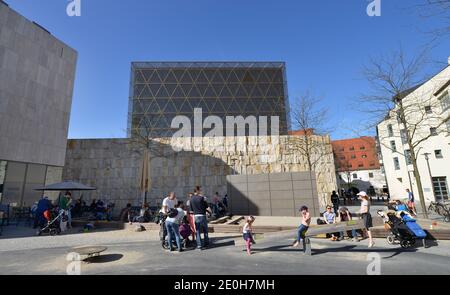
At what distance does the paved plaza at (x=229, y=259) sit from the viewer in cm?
486

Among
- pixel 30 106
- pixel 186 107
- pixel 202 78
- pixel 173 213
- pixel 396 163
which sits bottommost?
pixel 173 213

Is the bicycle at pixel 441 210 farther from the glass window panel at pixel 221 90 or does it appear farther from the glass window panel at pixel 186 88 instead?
the glass window panel at pixel 186 88

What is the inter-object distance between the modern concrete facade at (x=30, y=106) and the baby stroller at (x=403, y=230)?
22.9m

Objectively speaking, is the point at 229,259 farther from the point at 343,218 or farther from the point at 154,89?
the point at 154,89

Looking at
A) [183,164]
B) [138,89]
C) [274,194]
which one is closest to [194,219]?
[274,194]

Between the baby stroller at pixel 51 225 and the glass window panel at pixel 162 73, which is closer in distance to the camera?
the baby stroller at pixel 51 225

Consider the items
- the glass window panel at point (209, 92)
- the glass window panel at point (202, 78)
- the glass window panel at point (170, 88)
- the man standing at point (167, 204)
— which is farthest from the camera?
the glass window panel at point (202, 78)

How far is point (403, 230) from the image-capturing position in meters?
6.79

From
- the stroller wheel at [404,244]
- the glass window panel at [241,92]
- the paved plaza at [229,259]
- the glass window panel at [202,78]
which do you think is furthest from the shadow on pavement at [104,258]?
the glass window panel at [202,78]

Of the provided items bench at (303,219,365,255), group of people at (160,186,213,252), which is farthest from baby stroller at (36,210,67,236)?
bench at (303,219,365,255)

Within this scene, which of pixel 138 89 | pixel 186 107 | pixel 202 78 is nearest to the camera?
pixel 186 107

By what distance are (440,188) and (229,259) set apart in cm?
3125
